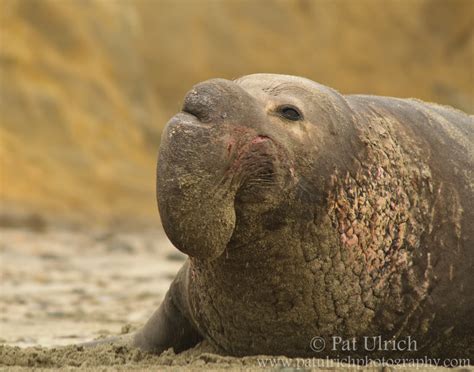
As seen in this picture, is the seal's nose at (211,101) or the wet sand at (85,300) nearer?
the seal's nose at (211,101)

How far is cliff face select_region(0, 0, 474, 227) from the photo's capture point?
17.7 m

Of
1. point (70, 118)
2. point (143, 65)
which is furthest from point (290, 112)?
point (143, 65)

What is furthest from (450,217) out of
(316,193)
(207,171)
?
(207,171)

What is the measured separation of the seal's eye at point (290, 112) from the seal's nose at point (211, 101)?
0.19 meters

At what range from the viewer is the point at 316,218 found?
3.69m

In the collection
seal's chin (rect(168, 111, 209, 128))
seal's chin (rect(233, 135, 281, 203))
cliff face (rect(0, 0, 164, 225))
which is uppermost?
cliff face (rect(0, 0, 164, 225))

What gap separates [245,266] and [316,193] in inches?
14.0

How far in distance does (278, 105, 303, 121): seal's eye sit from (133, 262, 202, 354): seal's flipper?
1054 millimetres

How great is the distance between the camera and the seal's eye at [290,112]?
12.0ft

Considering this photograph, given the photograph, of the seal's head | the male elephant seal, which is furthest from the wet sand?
the seal's head
